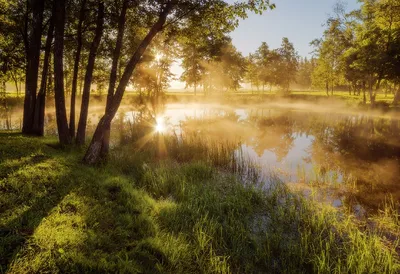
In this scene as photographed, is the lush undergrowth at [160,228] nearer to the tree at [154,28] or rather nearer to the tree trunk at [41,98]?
the tree at [154,28]

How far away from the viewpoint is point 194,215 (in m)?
6.81

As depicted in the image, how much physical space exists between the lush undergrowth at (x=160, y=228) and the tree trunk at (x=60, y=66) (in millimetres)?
2967

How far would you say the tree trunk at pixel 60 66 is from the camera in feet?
35.5

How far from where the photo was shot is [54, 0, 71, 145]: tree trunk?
1083 cm

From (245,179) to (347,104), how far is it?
1890 inches

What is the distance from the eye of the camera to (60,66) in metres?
11.5

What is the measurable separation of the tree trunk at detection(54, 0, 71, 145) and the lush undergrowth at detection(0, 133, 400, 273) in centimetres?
297

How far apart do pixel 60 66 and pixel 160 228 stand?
983 cm

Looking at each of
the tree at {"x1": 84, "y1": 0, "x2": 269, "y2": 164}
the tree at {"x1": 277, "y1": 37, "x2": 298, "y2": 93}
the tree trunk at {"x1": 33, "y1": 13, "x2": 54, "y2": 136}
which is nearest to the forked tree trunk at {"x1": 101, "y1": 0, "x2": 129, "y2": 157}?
the tree at {"x1": 84, "y1": 0, "x2": 269, "y2": 164}

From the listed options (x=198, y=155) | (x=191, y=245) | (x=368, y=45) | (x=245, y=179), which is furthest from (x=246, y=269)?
(x=368, y=45)

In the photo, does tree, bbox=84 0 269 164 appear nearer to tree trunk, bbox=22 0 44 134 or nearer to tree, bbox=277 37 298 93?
tree trunk, bbox=22 0 44 134

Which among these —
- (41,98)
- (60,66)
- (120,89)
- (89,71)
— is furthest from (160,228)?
(41,98)

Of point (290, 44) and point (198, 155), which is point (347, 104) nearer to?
point (290, 44)

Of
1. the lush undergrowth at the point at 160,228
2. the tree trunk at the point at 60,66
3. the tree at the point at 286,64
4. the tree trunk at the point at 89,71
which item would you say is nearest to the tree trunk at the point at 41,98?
the tree trunk at the point at 60,66
